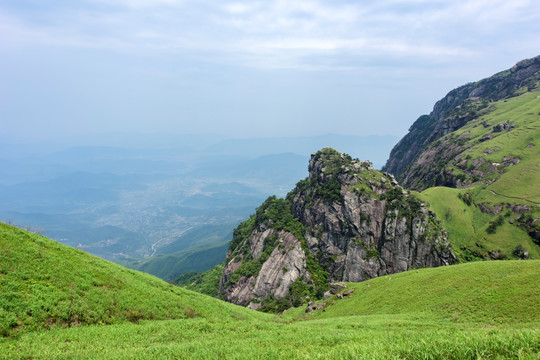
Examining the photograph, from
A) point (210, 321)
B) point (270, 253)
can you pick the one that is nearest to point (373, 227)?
point (270, 253)

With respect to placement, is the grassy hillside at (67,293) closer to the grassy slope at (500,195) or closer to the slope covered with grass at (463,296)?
the slope covered with grass at (463,296)

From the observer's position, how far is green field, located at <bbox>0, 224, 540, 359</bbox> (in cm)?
1234

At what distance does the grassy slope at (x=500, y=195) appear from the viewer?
242ft

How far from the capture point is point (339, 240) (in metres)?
75.6

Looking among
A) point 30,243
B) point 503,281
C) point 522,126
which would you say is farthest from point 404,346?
point 522,126

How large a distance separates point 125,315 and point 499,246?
91786 millimetres

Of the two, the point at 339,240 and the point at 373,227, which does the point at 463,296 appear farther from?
the point at 339,240

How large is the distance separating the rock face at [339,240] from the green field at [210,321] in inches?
1424

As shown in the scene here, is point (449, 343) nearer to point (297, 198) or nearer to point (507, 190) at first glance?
point (297, 198)

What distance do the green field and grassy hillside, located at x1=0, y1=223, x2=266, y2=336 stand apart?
7 centimetres

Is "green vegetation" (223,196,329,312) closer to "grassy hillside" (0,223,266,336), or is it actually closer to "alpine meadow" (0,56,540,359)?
"alpine meadow" (0,56,540,359)

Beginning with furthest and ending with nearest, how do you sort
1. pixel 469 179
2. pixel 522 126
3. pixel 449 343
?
pixel 522 126 < pixel 469 179 < pixel 449 343

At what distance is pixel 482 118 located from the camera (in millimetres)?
151500

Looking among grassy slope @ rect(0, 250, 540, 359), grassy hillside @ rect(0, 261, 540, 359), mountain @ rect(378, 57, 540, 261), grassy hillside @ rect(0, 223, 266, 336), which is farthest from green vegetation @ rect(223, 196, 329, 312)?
grassy hillside @ rect(0, 223, 266, 336)
